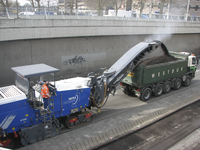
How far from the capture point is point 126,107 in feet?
35.0

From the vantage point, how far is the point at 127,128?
8359 millimetres

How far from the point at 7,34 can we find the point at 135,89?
920cm

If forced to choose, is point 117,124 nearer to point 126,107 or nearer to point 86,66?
point 126,107

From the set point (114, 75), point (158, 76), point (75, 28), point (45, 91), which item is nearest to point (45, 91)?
point (45, 91)

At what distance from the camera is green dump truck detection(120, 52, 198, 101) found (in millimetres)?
11094

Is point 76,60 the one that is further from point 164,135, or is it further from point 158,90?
point 164,135

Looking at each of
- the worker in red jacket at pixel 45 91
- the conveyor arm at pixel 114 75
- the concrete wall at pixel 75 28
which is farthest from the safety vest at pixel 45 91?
the concrete wall at pixel 75 28

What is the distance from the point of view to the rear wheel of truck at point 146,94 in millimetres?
11391

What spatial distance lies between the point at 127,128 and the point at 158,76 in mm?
4957

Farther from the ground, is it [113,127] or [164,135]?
[113,127]

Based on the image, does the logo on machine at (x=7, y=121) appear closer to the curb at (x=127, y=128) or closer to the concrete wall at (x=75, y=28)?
the curb at (x=127, y=128)

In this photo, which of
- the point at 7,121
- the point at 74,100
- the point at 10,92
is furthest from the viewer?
the point at 74,100

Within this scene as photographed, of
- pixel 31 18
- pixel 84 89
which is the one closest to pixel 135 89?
pixel 84 89

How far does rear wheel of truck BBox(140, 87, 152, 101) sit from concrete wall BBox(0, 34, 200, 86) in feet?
24.2
